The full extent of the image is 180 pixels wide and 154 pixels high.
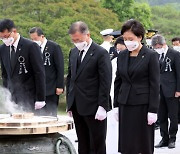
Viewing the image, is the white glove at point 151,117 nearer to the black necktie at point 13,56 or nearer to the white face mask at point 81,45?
the white face mask at point 81,45

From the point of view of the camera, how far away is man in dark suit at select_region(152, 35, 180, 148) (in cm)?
976

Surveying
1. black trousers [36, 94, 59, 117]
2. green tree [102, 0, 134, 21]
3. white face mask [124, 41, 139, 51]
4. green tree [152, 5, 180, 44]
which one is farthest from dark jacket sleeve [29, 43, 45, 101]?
green tree [152, 5, 180, 44]

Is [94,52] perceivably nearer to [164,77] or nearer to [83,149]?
[83,149]

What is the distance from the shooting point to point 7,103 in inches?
264

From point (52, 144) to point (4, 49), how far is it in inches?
96.4

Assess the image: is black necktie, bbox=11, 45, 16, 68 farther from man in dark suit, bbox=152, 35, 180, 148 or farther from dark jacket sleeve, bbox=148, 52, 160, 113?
man in dark suit, bbox=152, 35, 180, 148

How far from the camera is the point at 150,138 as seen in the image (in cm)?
645

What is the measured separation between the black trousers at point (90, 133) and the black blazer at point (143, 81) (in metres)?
0.44

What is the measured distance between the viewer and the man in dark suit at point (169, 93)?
976 cm

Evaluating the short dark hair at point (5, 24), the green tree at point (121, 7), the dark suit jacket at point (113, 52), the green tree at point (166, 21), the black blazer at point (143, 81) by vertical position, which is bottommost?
the green tree at point (166, 21)

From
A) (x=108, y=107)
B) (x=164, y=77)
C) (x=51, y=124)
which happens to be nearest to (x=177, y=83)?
(x=164, y=77)

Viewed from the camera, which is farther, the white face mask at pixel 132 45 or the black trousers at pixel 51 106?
the black trousers at pixel 51 106

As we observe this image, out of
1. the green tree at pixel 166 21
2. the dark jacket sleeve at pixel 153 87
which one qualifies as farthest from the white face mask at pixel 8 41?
the green tree at pixel 166 21

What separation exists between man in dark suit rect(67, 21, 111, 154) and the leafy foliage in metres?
14.0
